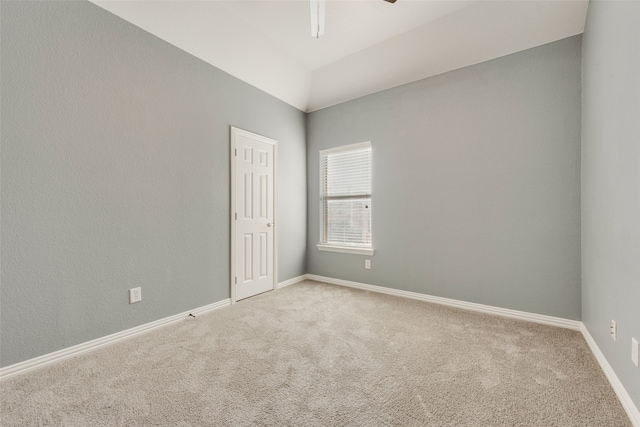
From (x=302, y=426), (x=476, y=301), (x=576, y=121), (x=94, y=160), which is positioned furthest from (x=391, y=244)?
(x=94, y=160)

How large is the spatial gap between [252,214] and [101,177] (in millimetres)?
1558

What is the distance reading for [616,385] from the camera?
60.4 inches

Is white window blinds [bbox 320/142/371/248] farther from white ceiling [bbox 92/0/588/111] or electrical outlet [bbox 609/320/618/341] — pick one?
electrical outlet [bbox 609/320/618/341]

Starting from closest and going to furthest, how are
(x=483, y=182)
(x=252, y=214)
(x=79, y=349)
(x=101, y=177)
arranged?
(x=79, y=349) < (x=101, y=177) < (x=483, y=182) < (x=252, y=214)

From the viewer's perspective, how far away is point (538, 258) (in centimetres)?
253

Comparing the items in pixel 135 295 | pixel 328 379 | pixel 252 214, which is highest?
pixel 252 214

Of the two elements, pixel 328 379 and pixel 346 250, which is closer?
pixel 328 379

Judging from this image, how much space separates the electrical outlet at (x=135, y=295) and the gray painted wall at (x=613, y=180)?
331 cm

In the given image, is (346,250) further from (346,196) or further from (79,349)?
(79,349)

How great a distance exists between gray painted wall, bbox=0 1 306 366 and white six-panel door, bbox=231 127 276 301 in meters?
0.14

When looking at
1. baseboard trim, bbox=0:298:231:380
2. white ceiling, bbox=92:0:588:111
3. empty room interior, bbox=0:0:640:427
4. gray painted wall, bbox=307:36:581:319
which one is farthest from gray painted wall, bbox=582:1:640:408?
baseboard trim, bbox=0:298:231:380

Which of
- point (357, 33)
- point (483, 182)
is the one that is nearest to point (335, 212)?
point (483, 182)

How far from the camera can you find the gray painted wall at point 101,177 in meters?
1.76

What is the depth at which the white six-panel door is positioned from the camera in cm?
314
